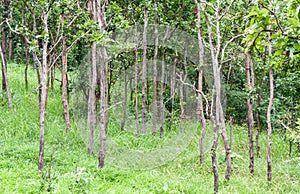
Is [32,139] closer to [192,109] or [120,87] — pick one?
[120,87]

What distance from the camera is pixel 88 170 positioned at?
6773 mm

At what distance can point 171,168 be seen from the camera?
7.75 metres

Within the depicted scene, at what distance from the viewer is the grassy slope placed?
18.8 feet

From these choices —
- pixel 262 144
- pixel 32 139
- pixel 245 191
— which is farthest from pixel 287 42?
pixel 262 144

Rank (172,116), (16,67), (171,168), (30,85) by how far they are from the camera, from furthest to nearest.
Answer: (16,67), (30,85), (172,116), (171,168)

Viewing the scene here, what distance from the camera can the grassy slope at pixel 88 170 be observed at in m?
5.73

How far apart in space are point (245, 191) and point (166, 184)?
148cm

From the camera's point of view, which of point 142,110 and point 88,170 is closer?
point 88,170

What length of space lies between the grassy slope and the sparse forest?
0.03 m

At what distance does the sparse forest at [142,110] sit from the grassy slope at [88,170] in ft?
0.09

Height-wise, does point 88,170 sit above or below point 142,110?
below

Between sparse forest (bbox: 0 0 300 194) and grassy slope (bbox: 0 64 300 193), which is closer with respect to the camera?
grassy slope (bbox: 0 64 300 193)

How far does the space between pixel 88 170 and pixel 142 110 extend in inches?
136

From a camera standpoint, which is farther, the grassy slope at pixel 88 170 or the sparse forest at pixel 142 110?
the sparse forest at pixel 142 110
